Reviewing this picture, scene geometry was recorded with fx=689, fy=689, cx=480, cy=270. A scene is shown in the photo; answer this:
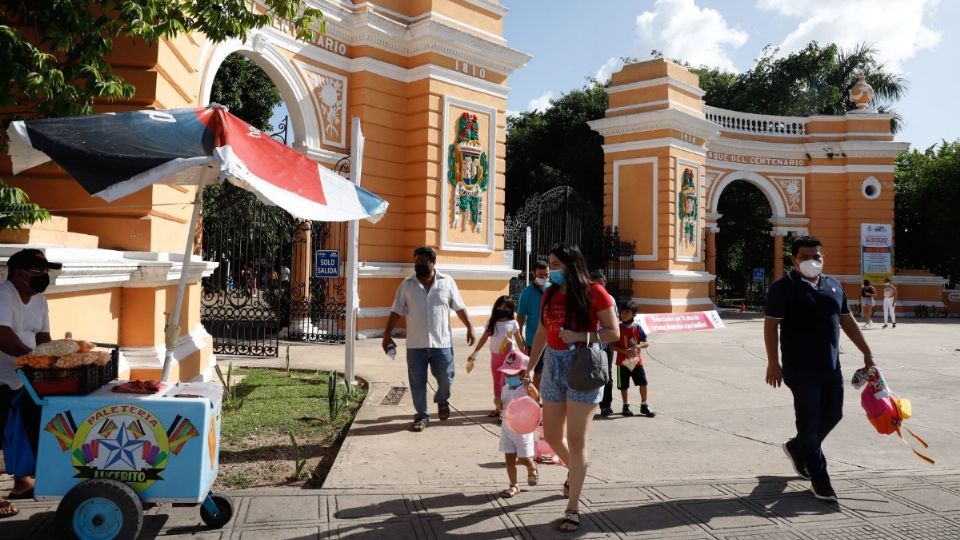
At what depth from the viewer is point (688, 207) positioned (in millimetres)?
20797

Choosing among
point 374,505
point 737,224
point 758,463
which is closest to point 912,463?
point 758,463

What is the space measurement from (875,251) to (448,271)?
18474 mm

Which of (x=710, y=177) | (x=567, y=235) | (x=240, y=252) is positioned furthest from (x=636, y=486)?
(x=710, y=177)

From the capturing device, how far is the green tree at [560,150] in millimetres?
29672

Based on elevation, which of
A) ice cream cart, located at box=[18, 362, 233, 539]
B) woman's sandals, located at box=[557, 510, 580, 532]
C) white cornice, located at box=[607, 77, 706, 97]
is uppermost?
white cornice, located at box=[607, 77, 706, 97]

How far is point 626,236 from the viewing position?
68.9 ft

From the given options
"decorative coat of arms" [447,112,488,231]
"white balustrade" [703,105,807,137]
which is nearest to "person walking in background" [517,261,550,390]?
"decorative coat of arms" [447,112,488,231]

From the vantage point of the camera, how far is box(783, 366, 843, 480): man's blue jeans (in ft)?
15.1

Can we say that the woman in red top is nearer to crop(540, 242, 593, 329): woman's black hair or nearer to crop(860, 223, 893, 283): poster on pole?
crop(540, 242, 593, 329): woman's black hair

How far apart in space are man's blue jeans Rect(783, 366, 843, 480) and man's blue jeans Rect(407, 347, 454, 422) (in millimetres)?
3115

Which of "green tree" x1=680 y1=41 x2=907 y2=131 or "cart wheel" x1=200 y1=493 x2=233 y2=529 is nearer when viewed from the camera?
"cart wheel" x1=200 y1=493 x2=233 y2=529

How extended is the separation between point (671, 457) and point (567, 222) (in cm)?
1415

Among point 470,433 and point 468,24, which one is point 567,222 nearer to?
point 468,24

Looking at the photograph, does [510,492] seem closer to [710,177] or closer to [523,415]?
[523,415]
